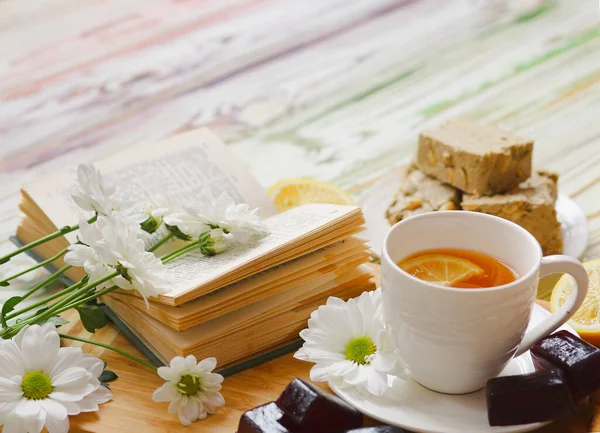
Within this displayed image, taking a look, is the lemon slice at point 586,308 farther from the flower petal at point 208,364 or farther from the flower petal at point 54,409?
the flower petal at point 54,409

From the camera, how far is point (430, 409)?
94cm

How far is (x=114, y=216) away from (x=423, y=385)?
1.52 ft

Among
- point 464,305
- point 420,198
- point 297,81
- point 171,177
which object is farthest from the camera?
point 297,81

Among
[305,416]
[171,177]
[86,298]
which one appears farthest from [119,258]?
[171,177]

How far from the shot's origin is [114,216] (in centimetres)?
104

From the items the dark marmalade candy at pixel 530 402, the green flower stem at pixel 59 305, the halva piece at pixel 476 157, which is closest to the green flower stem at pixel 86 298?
the green flower stem at pixel 59 305

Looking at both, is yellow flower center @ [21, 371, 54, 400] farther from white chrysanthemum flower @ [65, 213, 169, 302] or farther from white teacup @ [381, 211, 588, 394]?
white teacup @ [381, 211, 588, 394]

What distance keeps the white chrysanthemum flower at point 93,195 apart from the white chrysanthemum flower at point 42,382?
0.18 meters

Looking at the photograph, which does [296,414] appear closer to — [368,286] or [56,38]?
[368,286]

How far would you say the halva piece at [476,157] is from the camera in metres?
1.47

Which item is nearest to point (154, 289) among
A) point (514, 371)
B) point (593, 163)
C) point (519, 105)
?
point (514, 371)

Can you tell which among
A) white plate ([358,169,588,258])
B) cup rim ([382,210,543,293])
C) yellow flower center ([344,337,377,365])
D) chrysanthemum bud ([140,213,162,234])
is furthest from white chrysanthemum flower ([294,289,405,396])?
white plate ([358,169,588,258])

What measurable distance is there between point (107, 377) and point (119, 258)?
18cm

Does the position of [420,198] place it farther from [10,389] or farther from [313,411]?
[10,389]
